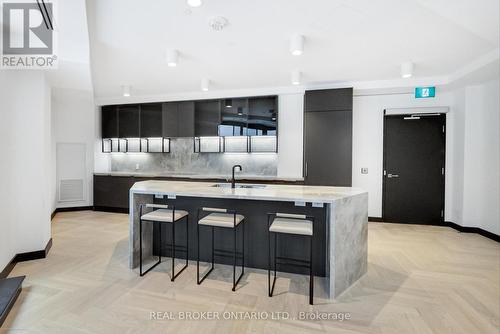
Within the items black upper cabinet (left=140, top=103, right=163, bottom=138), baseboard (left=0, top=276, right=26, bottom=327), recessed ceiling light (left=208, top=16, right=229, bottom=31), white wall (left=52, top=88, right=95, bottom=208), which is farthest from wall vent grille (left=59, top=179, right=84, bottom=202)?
recessed ceiling light (left=208, top=16, right=229, bottom=31)

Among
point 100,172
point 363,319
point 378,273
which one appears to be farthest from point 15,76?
point 378,273

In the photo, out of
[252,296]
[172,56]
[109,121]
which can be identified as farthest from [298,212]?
[109,121]

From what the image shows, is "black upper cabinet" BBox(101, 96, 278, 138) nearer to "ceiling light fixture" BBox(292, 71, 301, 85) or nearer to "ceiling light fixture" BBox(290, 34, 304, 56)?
"ceiling light fixture" BBox(292, 71, 301, 85)

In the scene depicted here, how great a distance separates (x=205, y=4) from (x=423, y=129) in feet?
15.8

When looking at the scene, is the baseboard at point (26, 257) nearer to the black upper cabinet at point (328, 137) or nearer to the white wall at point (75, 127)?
the white wall at point (75, 127)

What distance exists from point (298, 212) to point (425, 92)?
12.4ft

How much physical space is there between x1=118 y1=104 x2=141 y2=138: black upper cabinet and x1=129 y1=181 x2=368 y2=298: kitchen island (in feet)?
11.4

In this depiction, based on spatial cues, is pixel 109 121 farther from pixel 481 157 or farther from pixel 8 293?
pixel 481 157

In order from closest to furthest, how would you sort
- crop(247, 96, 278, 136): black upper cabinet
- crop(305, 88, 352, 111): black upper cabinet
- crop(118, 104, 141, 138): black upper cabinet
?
1. crop(305, 88, 352, 111): black upper cabinet
2. crop(247, 96, 278, 136): black upper cabinet
3. crop(118, 104, 141, 138): black upper cabinet

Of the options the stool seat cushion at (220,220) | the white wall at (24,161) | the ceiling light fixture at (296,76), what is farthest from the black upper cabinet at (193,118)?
the stool seat cushion at (220,220)

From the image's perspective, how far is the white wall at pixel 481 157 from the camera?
4266mm

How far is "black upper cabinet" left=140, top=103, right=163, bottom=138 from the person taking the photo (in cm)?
604

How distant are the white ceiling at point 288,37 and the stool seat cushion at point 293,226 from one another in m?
2.12

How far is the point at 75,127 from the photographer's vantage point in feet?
19.8
